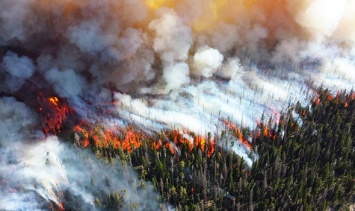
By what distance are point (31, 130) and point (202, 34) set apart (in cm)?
3648

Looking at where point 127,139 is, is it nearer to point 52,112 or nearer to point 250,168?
point 52,112

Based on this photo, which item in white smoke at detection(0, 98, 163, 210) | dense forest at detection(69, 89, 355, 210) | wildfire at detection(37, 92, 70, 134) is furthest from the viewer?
wildfire at detection(37, 92, 70, 134)

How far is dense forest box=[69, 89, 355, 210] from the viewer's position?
54125 millimetres

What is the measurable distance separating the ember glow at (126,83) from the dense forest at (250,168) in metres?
0.69

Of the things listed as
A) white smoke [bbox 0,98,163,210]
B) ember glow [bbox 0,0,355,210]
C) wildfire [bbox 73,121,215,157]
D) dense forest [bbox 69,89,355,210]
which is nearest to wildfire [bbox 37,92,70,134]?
ember glow [bbox 0,0,355,210]

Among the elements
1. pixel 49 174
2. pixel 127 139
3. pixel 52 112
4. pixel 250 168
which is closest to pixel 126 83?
pixel 127 139

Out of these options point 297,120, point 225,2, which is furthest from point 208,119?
point 225,2

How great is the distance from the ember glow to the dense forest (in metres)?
0.69

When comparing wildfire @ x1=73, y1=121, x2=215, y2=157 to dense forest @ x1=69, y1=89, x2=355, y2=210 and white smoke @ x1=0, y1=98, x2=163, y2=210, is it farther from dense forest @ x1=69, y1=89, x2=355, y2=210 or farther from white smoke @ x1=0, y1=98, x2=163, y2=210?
white smoke @ x1=0, y1=98, x2=163, y2=210

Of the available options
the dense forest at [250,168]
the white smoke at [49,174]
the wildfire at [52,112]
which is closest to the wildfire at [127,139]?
the dense forest at [250,168]

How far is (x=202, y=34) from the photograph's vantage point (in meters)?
74.9

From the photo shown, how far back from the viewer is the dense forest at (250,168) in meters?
54.1

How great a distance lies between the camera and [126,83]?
6756 centimetres

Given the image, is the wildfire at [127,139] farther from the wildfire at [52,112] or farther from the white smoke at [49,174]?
the wildfire at [52,112]
